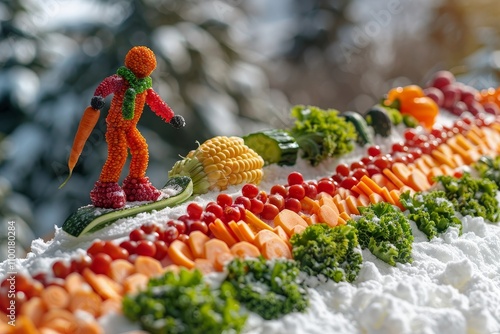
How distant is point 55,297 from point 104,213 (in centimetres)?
71

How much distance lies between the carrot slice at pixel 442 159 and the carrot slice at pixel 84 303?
2.57 m

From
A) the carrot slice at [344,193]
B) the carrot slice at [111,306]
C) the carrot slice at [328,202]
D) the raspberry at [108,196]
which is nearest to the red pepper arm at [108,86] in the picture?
the raspberry at [108,196]

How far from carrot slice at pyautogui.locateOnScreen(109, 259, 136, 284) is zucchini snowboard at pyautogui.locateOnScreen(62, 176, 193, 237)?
0.44 metres

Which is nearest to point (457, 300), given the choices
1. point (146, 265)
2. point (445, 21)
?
point (146, 265)

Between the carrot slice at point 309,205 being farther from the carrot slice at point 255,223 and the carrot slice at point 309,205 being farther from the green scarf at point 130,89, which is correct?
the green scarf at point 130,89

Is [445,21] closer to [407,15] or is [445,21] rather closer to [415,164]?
[407,15]

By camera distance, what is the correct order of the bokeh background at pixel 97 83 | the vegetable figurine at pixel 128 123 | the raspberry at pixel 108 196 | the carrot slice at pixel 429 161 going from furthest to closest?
1. the bokeh background at pixel 97 83
2. the carrot slice at pixel 429 161
3. the raspberry at pixel 108 196
4. the vegetable figurine at pixel 128 123

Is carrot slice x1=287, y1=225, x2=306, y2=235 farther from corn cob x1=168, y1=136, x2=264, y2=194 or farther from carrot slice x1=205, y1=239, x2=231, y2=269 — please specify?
corn cob x1=168, y1=136, x2=264, y2=194

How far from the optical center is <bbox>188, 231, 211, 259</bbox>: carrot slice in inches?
94.7

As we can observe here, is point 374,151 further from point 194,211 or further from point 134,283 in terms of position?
point 134,283

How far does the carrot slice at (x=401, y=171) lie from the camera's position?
11.5 feet

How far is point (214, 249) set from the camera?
240 centimetres

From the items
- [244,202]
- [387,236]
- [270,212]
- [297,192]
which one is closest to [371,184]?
[297,192]

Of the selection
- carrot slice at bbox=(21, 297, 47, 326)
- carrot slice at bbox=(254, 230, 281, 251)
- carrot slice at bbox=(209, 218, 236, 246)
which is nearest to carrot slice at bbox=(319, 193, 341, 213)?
carrot slice at bbox=(254, 230, 281, 251)
